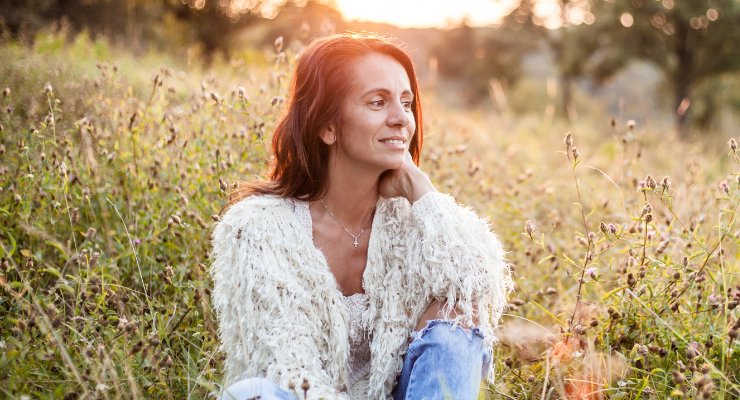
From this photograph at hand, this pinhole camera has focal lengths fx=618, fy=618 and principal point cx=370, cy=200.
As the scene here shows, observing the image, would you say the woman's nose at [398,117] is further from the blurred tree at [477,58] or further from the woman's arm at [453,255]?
the blurred tree at [477,58]

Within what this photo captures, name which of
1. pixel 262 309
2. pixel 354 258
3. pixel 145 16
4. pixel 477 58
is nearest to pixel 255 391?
pixel 262 309

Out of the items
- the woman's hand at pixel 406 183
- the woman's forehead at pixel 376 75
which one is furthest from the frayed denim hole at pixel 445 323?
the woman's forehead at pixel 376 75

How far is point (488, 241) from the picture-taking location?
239cm

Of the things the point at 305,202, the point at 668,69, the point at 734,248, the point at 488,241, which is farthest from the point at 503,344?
A: the point at 668,69

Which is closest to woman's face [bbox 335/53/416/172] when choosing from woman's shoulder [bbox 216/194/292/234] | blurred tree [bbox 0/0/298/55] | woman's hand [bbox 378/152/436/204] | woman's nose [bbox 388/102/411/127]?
woman's nose [bbox 388/102/411/127]

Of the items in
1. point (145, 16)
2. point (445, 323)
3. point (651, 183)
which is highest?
point (145, 16)

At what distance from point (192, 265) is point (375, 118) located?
48.3 inches

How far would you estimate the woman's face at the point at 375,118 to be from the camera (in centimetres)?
237

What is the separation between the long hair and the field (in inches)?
19.9

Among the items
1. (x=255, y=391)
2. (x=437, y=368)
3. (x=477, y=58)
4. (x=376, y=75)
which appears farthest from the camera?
(x=477, y=58)

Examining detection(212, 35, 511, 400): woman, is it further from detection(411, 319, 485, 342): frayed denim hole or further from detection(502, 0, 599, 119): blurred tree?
detection(502, 0, 599, 119): blurred tree

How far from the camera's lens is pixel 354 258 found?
253 centimetres

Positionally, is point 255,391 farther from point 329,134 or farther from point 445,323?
point 329,134

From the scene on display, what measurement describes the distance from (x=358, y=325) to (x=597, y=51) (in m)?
16.4
